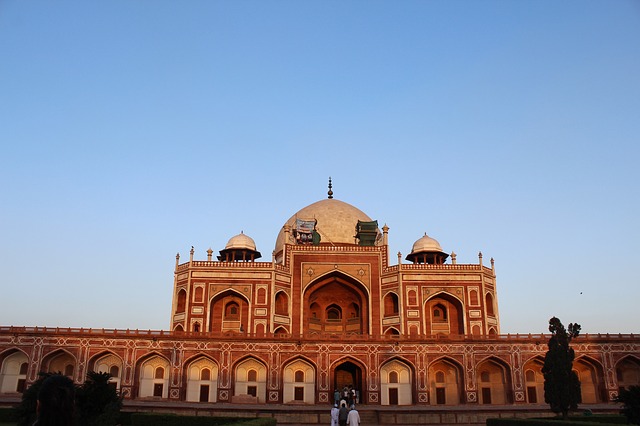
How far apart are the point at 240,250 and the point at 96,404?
1103 inches

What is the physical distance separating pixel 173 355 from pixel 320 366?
28.0ft

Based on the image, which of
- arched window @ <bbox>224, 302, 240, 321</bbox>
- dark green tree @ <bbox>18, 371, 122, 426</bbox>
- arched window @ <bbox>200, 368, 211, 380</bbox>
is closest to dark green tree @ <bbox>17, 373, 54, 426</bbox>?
dark green tree @ <bbox>18, 371, 122, 426</bbox>

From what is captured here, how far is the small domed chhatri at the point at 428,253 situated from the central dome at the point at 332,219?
17.3ft

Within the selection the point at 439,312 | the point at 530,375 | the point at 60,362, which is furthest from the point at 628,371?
the point at 60,362

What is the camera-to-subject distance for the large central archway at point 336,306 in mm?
42031

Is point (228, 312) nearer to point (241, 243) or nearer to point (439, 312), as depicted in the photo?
point (241, 243)

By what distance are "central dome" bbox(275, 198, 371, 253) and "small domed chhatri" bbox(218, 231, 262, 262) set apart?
2762 millimetres

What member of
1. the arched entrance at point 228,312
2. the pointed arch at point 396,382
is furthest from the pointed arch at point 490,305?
the arched entrance at point 228,312

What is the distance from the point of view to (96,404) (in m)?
16.1

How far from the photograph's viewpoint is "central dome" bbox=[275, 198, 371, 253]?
155ft

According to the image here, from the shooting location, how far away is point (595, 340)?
112 feet

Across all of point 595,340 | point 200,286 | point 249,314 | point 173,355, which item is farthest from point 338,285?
point 595,340

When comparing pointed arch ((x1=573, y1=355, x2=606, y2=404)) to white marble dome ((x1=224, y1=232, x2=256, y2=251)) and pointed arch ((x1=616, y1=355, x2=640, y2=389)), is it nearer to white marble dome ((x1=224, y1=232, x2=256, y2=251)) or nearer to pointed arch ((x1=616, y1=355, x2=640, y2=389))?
pointed arch ((x1=616, y1=355, x2=640, y2=389))

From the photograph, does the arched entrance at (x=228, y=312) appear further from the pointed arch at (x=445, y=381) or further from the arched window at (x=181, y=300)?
the pointed arch at (x=445, y=381)
